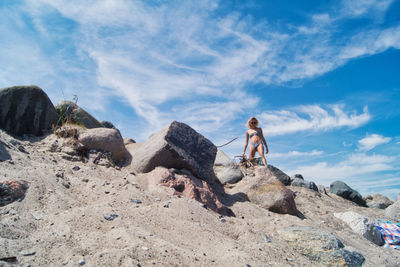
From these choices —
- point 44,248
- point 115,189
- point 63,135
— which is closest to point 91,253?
point 44,248

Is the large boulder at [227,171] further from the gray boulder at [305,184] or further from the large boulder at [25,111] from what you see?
the large boulder at [25,111]

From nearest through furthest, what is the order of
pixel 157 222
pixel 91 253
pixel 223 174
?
pixel 91 253 < pixel 157 222 < pixel 223 174

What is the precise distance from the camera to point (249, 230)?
3287mm

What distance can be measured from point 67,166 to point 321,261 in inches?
164

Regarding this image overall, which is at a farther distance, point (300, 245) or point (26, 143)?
point (26, 143)

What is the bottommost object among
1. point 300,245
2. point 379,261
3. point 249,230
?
point 379,261

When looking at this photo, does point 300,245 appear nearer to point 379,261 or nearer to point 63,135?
point 379,261

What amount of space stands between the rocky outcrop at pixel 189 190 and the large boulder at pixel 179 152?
305mm

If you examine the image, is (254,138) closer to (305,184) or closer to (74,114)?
(305,184)

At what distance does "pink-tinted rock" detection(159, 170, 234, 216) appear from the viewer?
4.15m

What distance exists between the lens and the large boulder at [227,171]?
6605 mm

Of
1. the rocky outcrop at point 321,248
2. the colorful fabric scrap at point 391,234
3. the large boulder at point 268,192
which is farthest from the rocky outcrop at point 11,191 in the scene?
the colorful fabric scrap at point 391,234

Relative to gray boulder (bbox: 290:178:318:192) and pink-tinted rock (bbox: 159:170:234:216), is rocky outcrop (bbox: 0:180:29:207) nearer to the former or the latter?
pink-tinted rock (bbox: 159:170:234:216)

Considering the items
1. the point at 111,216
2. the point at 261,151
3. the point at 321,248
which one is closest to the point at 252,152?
the point at 261,151
